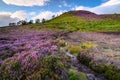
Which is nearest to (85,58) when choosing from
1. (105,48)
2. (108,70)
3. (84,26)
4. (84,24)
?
(108,70)

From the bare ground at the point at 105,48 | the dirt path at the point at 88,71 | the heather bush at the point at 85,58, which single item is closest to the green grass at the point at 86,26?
the bare ground at the point at 105,48

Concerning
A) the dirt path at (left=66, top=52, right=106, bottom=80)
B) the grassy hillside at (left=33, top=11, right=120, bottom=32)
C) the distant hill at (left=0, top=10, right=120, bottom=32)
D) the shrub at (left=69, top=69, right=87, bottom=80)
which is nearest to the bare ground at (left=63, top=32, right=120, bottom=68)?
the dirt path at (left=66, top=52, right=106, bottom=80)

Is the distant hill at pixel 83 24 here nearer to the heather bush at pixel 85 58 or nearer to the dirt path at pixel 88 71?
the heather bush at pixel 85 58

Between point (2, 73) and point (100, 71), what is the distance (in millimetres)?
5863

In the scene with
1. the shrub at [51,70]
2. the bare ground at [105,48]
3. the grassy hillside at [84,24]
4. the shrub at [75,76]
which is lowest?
the grassy hillside at [84,24]

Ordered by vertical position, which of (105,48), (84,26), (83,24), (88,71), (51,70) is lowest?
(83,24)

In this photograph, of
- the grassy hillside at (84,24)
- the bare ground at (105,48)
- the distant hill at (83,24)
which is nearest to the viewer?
the bare ground at (105,48)

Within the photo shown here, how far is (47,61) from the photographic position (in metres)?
12.2

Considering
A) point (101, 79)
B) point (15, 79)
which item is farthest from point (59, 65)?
point (101, 79)

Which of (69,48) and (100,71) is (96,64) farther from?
(69,48)

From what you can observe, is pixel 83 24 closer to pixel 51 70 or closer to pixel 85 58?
pixel 85 58

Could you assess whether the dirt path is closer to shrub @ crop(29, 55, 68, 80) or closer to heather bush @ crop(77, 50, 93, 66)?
heather bush @ crop(77, 50, 93, 66)

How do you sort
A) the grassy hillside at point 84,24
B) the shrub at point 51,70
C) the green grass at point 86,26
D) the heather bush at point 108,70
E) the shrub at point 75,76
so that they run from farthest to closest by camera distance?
the grassy hillside at point 84,24 < the green grass at point 86,26 < the heather bush at point 108,70 < the shrub at point 75,76 < the shrub at point 51,70

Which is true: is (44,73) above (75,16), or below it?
above
